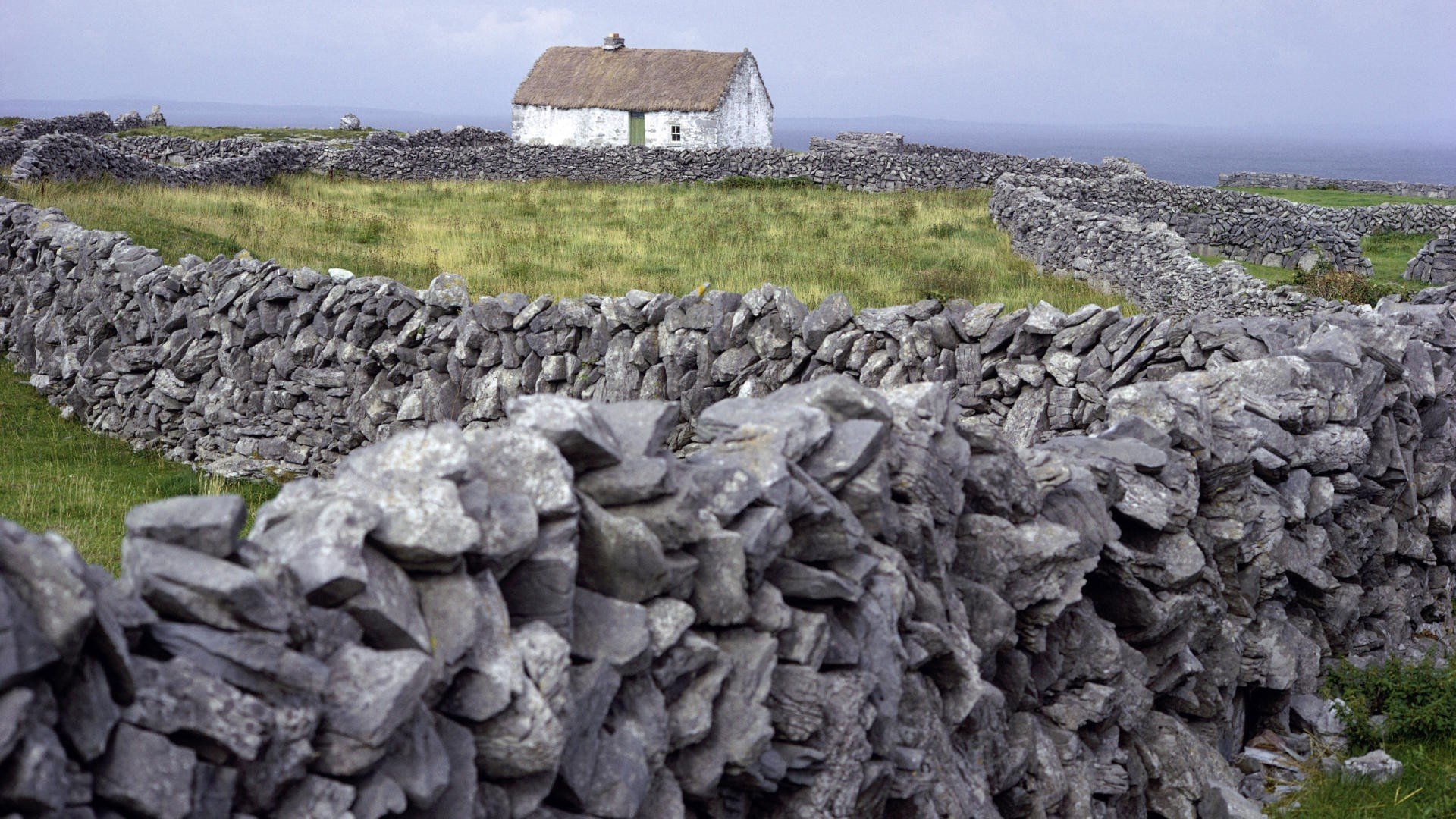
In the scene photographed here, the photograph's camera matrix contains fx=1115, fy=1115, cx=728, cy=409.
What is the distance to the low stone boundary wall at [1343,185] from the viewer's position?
54969 mm

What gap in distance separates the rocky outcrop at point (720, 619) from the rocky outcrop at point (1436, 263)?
80.3ft

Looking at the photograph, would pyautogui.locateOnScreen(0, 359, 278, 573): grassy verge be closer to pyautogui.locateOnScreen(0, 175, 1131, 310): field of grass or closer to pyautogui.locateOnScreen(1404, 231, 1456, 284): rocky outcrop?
pyautogui.locateOnScreen(0, 175, 1131, 310): field of grass

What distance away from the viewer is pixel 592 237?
2628cm

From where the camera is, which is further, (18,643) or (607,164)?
(607,164)

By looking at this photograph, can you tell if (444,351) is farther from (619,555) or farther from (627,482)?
(619,555)

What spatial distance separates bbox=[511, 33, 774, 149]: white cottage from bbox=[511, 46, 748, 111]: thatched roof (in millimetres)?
47

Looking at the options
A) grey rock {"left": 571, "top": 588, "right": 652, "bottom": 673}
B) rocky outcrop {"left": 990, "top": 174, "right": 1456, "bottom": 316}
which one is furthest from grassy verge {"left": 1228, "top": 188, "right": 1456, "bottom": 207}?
grey rock {"left": 571, "top": 588, "right": 652, "bottom": 673}

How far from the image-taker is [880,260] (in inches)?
966

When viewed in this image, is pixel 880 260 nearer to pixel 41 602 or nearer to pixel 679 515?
pixel 679 515

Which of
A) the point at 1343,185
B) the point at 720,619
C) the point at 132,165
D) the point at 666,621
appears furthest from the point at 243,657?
the point at 1343,185

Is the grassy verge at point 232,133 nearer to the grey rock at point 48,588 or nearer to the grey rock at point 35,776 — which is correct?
the grey rock at point 48,588

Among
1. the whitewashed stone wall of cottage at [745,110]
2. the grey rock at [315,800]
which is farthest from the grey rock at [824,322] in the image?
the whitewashed stone wall of cottage at [745,110]

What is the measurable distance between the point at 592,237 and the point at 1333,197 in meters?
37.5

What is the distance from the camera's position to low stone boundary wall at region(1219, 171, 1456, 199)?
2164 inches
